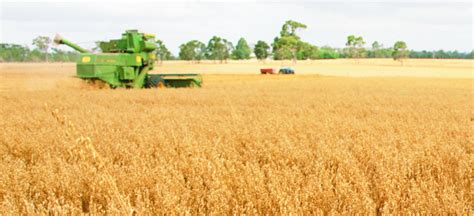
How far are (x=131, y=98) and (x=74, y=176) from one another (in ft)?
28.9

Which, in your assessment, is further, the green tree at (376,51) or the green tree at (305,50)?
the green tree at (376,51)

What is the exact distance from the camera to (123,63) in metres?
15.5

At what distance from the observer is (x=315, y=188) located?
9.78 ft

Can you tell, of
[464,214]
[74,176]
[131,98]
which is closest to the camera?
[464,214]

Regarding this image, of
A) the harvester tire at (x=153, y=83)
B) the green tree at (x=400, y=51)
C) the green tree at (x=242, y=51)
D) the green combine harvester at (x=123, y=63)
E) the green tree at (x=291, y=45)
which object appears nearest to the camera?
the green combine harvester at (x=123, y=63)

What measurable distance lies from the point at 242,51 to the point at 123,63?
116 meters

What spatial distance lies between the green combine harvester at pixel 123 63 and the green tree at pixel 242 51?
359 feet

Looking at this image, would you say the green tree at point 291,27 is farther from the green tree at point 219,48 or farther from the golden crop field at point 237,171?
the golden crop field at point 237,171

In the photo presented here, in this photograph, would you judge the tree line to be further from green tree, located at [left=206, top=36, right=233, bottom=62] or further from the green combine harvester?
the green combine harvester

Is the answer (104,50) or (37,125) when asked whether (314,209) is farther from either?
(104,50)

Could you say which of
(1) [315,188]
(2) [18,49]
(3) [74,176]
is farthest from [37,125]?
(2) [18,49]

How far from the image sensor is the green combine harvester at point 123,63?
15094 millimetres

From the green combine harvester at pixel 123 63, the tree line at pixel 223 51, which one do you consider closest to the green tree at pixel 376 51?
the tree line at pixel 223 51

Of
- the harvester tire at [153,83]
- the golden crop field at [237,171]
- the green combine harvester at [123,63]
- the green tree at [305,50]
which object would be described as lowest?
the golden crop field at [237,171]
